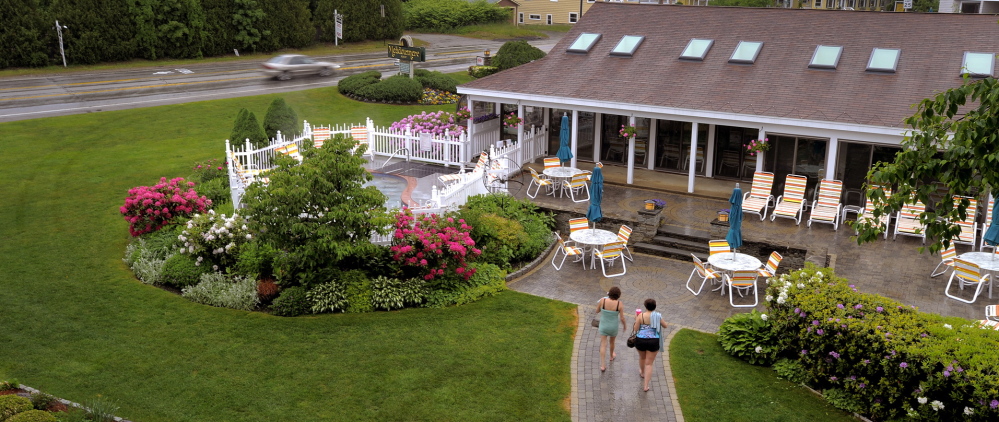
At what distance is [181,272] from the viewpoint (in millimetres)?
15453

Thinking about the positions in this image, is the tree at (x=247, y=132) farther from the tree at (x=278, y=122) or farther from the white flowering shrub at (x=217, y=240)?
the white flowering shrub at (x=217, y=240)

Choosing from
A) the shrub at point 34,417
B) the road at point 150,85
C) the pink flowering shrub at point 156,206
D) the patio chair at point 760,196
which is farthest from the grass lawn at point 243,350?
the road at point 150,85

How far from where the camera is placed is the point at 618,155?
79.4 feet

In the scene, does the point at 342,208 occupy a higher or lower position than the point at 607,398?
higher

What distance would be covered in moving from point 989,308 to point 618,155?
488 inches

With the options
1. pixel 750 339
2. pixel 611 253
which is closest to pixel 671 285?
pixel 611 253

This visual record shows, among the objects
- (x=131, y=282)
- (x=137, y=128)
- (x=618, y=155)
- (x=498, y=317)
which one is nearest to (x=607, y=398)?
(x=498, y=317)

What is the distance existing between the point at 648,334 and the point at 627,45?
14.2 m

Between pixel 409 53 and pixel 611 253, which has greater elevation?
pixel 409 53

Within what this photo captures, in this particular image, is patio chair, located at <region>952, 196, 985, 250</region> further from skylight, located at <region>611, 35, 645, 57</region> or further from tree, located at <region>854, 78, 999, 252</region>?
skylight, located at <region>611, 35, 645, 57</region>

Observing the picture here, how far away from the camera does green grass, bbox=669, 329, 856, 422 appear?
1115 cm

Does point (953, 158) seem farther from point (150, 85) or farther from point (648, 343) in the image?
point (150, 85)

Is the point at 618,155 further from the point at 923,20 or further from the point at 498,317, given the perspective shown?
the point at 498,317

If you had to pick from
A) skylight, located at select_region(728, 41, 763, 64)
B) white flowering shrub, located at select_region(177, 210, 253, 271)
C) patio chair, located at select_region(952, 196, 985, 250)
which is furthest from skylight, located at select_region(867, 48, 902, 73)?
white flowering shrub, located at select_region(177, 210, 253, 271)
